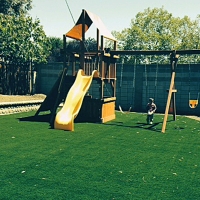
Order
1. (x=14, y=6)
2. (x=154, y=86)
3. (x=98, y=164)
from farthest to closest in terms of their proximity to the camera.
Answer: (x=14, y=6)
(x=154, y=86)
(x=98, y=164)

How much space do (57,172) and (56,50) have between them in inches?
1498

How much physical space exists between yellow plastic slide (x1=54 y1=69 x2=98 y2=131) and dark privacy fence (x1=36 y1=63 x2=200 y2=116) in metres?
6.24

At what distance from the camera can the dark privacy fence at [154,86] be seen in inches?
766

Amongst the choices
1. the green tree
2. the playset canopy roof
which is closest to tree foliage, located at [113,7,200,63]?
the green tree

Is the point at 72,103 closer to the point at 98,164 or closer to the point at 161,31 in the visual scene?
the point at 98,164

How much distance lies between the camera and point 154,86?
67.1 ft

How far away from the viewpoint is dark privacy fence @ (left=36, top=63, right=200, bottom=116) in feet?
63.8

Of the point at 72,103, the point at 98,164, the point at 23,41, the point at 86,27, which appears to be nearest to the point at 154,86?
the point at 86,27

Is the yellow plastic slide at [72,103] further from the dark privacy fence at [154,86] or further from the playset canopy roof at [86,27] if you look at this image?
the dark privacy fence at [154,86]

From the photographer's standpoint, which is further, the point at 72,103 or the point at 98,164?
the point at 72,103

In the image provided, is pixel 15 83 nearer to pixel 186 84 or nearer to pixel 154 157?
pixel 186 84

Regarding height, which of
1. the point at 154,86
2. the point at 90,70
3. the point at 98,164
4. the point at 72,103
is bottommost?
the point at 98,164

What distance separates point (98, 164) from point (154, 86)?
1404 centimetres

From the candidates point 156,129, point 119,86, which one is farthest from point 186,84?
point 156,129
